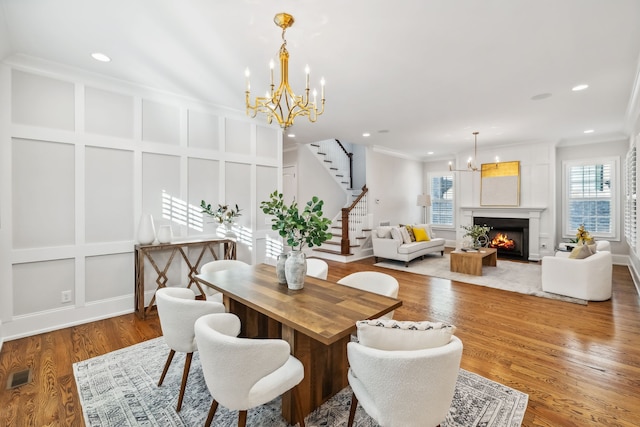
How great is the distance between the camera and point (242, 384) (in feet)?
4.34

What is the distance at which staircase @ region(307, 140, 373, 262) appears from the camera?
22.2ft

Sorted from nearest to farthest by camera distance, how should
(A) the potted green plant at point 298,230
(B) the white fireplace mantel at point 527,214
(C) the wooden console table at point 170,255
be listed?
(A) the potted green plant at point 298,230
(C) the wooden console table at point 170,255
(B) the white fireplace mantel at point 527,214

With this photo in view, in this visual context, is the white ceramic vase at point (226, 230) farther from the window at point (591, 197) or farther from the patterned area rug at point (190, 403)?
the window at point (591, 197)

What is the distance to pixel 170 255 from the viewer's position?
383 cm

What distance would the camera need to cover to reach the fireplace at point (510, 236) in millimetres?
6883

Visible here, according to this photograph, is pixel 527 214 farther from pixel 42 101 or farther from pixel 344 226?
pixel 42 101

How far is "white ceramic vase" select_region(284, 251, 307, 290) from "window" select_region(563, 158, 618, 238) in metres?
7.48

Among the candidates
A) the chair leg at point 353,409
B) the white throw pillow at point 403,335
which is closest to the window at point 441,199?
the chair leg at point 353,409

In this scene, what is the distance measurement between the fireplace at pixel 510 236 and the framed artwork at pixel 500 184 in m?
0.44

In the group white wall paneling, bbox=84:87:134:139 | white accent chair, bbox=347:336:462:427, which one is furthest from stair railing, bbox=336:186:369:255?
white accent chair, bbox=347:336:462:427

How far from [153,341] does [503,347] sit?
3320 mm

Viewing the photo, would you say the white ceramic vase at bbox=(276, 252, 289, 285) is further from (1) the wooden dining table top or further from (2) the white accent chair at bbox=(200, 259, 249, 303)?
(2) the white accent chair at bbox=(200, 259, 249, 303)

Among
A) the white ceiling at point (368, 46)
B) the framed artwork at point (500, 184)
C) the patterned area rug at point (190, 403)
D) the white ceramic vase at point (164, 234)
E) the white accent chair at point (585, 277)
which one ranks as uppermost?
the white ceiling at point (368, 46)

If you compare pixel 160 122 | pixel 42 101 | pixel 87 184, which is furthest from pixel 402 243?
pixel 42 101
